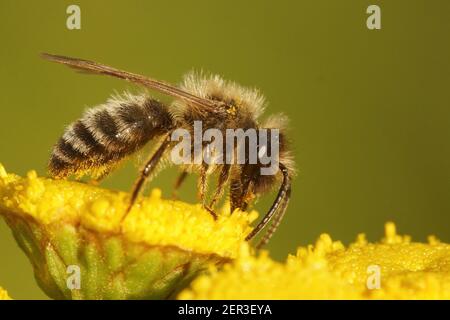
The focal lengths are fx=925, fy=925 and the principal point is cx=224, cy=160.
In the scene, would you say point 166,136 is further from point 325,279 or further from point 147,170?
point 325,279

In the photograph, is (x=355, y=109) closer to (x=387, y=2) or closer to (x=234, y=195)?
(x=387, y=2)

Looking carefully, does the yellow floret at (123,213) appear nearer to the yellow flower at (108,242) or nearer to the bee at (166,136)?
the yellow flower at (108,242)

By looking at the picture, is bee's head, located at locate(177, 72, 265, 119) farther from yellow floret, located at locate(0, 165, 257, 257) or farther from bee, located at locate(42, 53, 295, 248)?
yellow floret, located at locate(0, 165, 257, 257)

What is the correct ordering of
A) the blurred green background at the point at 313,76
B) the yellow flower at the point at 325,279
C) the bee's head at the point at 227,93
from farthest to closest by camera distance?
the blurred green background at the point at 313,76 → the bee's head at the point at 227,93 → the yellow flower at the point at 325,279

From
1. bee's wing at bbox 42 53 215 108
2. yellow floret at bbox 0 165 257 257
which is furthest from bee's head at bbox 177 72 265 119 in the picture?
yellow floret at bbox 0 165 257 257

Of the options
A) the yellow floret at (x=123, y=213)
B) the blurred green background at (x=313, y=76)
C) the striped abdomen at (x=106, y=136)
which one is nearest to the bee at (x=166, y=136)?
the striped abdomen at (x=106, y=136)

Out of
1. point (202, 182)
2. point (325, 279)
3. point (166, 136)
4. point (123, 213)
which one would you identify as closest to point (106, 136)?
point (166, 136)
